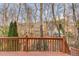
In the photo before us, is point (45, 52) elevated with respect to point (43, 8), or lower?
lower

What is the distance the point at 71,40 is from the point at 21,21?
0.64m

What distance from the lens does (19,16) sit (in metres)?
1.84

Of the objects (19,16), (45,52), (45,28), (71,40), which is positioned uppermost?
(19,16)

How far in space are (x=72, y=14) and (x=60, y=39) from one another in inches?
13.0

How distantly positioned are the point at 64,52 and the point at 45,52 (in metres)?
0.22

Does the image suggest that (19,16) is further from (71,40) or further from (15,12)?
(71,40)

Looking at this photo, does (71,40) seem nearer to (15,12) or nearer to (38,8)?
(38,8)

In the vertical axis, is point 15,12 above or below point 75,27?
above

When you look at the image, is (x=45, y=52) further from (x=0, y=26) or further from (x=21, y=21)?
(x=0, y=26)

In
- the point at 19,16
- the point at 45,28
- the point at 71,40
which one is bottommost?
the point at 71,40

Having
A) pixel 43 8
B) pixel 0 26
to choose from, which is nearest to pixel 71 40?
pixel 43 8

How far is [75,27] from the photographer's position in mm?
1825

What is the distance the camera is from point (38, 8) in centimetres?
185

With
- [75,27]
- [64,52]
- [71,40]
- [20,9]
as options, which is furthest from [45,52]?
[20,9]
